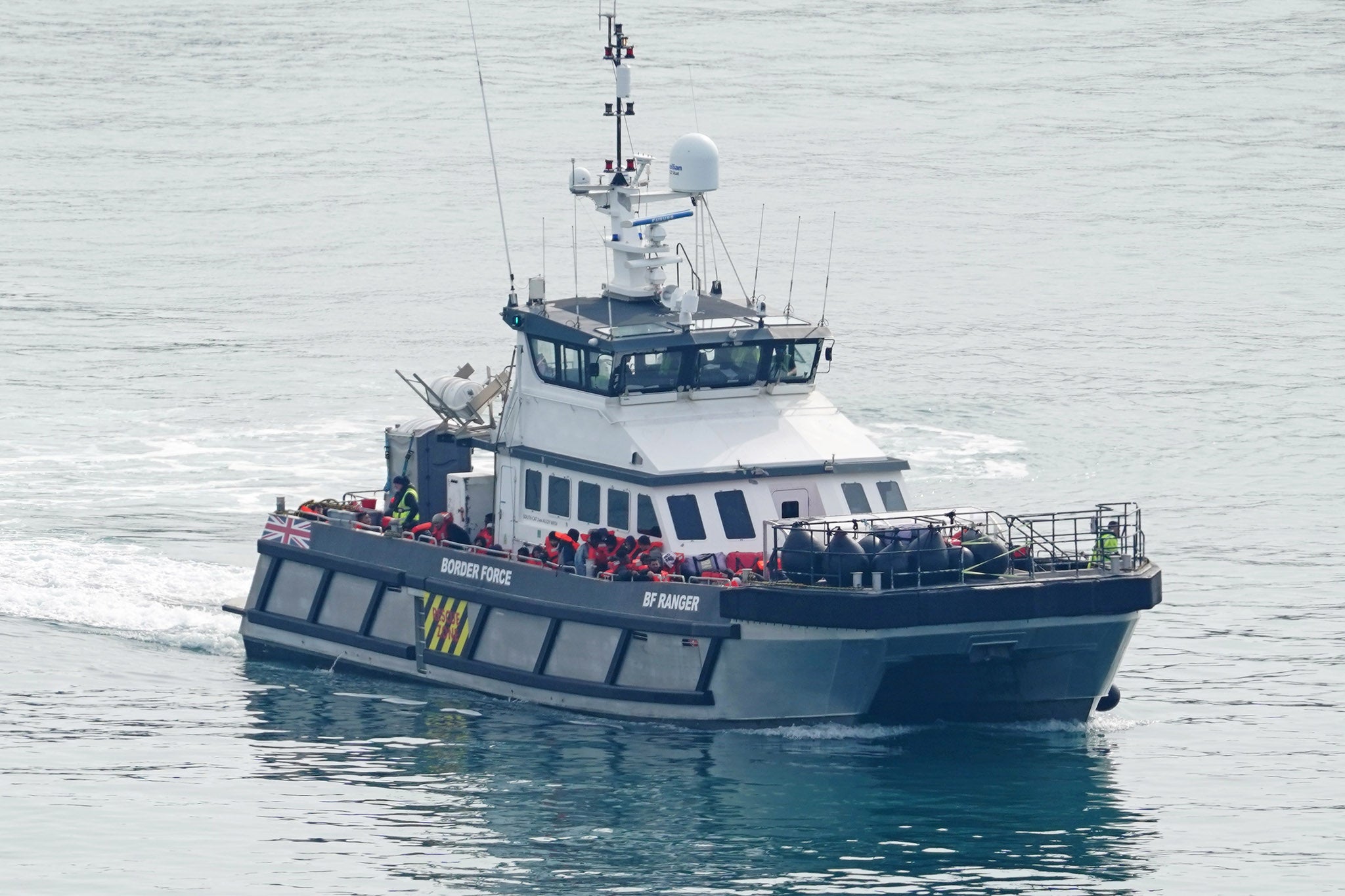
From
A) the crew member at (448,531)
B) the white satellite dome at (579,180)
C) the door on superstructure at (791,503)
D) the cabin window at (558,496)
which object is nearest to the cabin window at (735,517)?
the door on superstructure at (791,503)

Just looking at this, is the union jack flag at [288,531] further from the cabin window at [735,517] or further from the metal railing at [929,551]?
the metal railing at [929,551]

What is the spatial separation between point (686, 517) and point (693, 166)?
495cm

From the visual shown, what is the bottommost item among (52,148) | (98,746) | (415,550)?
(98,746)

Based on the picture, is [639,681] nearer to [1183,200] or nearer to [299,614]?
[299,614]

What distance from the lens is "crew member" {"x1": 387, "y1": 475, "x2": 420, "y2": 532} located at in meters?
32.3

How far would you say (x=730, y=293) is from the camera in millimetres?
57750

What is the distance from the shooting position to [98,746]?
2827cm

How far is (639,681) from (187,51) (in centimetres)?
6004

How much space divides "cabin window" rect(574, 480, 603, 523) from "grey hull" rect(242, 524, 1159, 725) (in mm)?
1127

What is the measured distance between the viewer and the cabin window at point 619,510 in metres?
29.5

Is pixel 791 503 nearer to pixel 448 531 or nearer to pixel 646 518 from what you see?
pixel 646 518

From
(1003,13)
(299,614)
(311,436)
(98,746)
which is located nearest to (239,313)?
(311,436)

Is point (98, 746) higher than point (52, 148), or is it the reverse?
point (52, 148)

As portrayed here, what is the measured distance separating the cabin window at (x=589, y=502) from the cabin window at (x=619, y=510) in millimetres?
170
